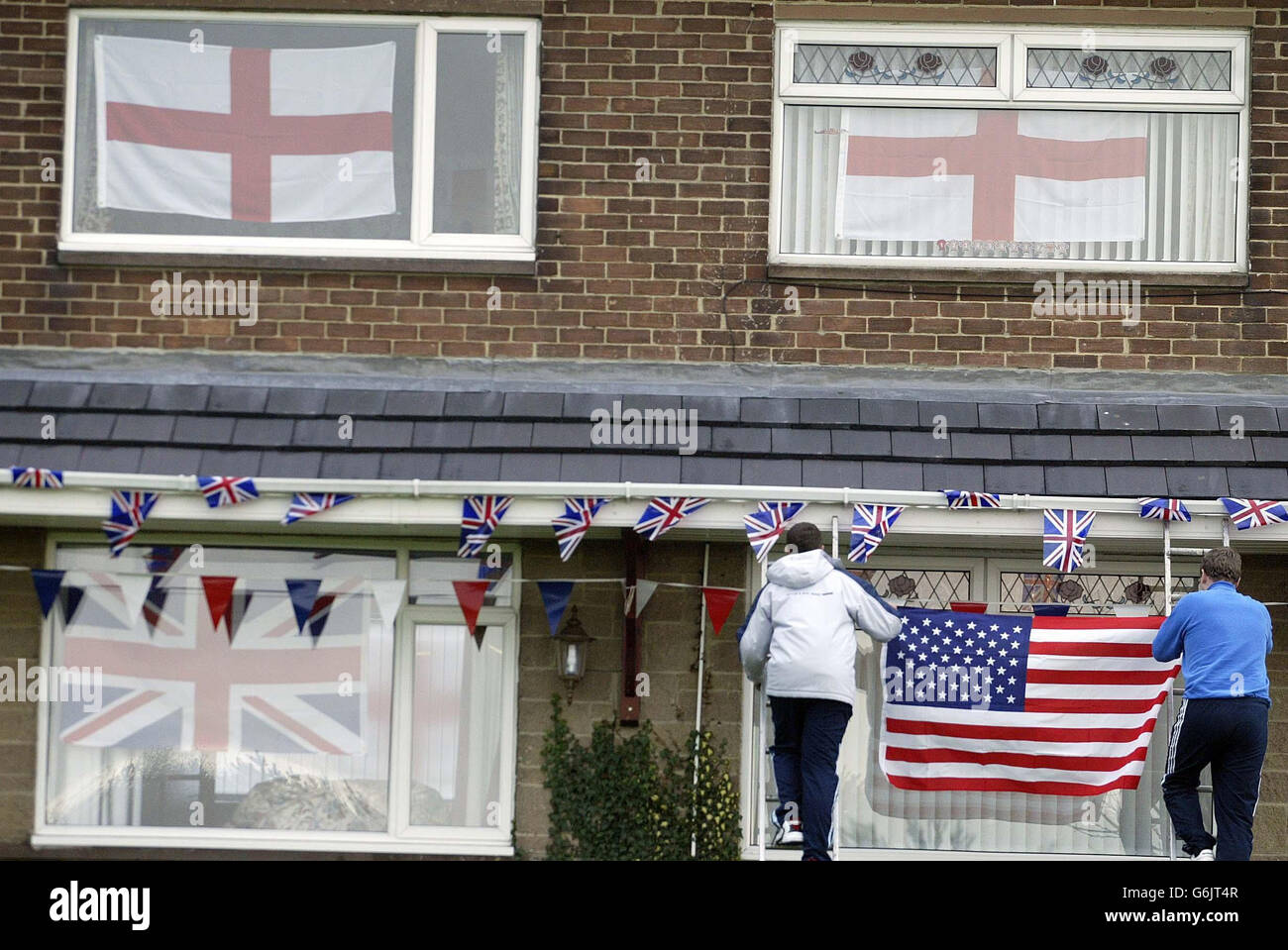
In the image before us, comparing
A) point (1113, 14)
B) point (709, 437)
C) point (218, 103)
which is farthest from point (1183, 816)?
point (218, 103)

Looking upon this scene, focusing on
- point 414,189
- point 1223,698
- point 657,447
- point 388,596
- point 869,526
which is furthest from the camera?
point 414,189

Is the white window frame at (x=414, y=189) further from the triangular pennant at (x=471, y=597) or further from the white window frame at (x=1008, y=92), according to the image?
the triangular pennant at (x=471, y=597)

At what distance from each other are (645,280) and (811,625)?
254 centimetres

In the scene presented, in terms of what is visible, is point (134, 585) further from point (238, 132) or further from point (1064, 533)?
point (1064, 533)

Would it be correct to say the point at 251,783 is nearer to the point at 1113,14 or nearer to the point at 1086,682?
the point at 1086,682

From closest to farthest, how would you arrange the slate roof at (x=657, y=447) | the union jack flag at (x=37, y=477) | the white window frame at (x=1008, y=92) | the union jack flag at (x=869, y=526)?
the union jack flag at (x=869, y=526) → the union jack flag at (x=37, y=477) → the slate roof at (x=657, y=447) → the white window frame at (x=1008, y=92)

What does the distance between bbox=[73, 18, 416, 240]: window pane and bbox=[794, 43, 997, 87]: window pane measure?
2.26 metres

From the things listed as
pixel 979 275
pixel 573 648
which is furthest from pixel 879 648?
pixel 979 275

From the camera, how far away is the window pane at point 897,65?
8.80 meters

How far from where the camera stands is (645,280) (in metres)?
8.68

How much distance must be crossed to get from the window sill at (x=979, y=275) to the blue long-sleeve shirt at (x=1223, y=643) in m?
2.27

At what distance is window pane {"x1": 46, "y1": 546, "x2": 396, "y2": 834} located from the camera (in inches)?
336

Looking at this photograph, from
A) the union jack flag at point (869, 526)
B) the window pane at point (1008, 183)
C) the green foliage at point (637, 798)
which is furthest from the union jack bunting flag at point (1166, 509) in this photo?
the green foliage at point (637, 798)

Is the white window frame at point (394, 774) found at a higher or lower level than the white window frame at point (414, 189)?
lower
